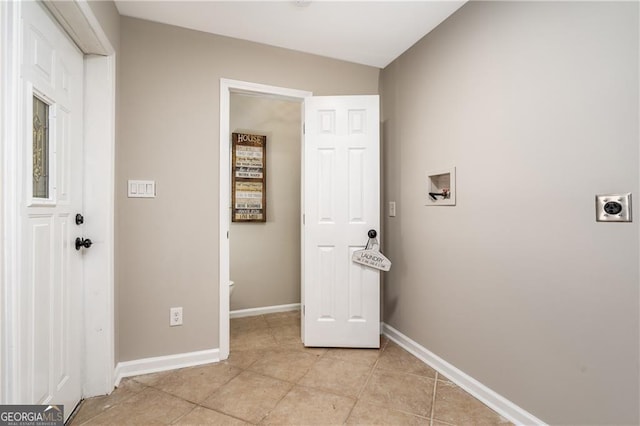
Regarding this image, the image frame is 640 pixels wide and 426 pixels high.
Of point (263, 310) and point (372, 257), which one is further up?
point (372, 257)

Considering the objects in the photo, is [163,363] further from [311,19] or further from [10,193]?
[311,19]

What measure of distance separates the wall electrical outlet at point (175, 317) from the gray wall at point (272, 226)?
1.13m

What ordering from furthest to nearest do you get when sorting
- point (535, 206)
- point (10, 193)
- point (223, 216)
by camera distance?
point (223, 216)
point (535, 206)
point (10, 193)

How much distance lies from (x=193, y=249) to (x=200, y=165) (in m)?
0.61

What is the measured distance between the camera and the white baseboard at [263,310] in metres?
3.19

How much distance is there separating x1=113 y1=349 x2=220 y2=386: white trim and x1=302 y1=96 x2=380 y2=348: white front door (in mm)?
741

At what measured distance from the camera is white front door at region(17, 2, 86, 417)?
115 cm

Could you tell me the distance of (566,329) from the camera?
1.36 meters

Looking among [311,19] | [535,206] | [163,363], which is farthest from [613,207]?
[163,363]

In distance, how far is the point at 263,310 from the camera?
3.29 m

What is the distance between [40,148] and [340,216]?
5.90 feet

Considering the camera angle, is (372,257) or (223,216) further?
(372,257)

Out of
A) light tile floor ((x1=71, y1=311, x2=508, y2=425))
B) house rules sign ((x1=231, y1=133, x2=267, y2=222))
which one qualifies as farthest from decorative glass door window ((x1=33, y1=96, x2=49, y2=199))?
house rules sign ((x1=231, y1=133, x2=267, y2=222))

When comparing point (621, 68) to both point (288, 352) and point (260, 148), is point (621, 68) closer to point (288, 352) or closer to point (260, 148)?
point (288, 352)
